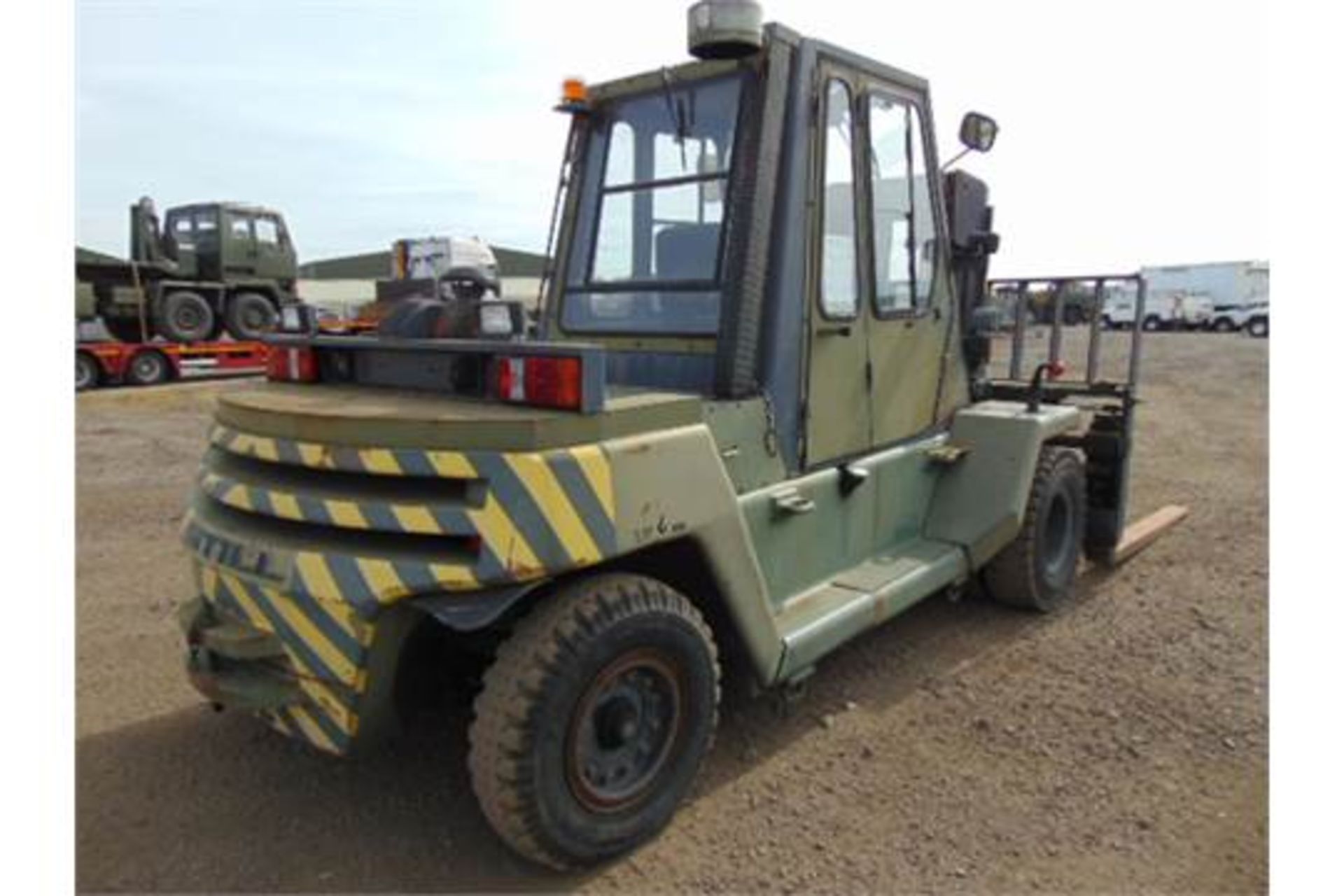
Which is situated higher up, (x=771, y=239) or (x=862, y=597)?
(x=771, y=239)

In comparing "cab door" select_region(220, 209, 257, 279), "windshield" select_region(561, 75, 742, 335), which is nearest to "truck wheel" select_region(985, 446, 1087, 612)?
"windshield" select_region(561, 75, 742, 335)

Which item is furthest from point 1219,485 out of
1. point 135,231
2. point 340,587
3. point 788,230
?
point 135,231

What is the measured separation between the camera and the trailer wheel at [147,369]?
15141mm

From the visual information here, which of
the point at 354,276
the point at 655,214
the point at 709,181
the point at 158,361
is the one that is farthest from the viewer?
the point at 354,276

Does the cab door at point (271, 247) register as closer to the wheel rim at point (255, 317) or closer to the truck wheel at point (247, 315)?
the truck wheel at point (247, 315)

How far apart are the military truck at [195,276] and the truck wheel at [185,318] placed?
0.01m

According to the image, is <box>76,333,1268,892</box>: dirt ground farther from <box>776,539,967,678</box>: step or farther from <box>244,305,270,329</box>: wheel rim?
<box>244,305,270,329</box>: wheel rim

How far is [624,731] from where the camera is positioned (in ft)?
8.88

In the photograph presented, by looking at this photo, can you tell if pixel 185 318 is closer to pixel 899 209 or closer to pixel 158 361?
pixel 158 361

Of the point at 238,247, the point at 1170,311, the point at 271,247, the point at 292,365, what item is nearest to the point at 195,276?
the point at 238,247

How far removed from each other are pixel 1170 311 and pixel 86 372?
37910mm

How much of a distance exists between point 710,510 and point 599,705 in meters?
0.68

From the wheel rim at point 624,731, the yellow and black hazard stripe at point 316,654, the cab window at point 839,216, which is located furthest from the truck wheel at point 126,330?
the wheel rim at point 624,731

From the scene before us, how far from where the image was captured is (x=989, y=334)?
4805 mm
